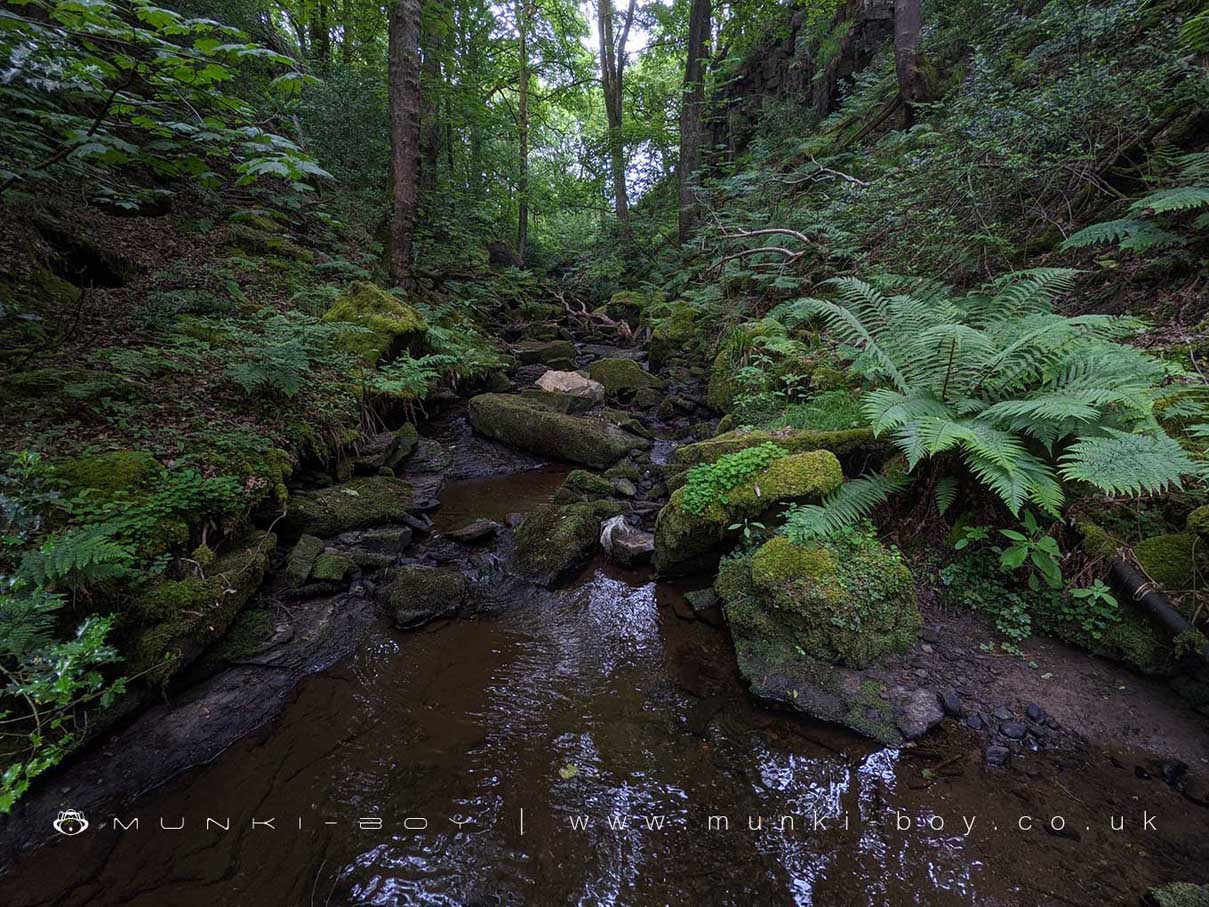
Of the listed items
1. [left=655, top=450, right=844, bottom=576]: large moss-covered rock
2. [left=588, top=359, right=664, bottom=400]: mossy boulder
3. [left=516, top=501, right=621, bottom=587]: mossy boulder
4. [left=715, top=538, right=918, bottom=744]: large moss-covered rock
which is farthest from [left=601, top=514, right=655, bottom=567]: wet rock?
[left=588, top=359, right=664, bottom=400]: mossy boulder

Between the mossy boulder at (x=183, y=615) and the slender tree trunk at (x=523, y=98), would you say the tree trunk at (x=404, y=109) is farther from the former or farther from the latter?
the slender tree trunk at (x=523, y=98)

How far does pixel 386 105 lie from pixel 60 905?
47.0ft

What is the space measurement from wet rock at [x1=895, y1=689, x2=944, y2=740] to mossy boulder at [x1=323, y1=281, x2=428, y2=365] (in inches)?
262

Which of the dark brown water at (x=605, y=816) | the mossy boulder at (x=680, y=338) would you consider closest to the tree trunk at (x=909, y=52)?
the mossy boulder at (x=680, y=338)

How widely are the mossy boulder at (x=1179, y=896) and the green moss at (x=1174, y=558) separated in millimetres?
1386

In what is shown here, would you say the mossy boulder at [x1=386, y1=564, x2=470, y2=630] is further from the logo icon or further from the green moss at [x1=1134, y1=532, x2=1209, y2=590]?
the green moss at [x1=1134, y1=532, x2=1209, y2=590]

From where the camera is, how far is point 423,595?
148 inches

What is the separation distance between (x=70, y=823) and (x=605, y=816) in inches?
96.6

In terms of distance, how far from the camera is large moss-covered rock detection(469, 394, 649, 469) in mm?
6305

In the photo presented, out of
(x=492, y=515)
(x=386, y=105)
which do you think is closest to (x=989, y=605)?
(x=492, y=515)

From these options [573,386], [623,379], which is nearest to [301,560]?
[573,386]

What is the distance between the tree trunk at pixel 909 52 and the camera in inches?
320

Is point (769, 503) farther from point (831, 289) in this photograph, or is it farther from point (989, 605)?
point (831, 289)

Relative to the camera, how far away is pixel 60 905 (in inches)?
74.1
